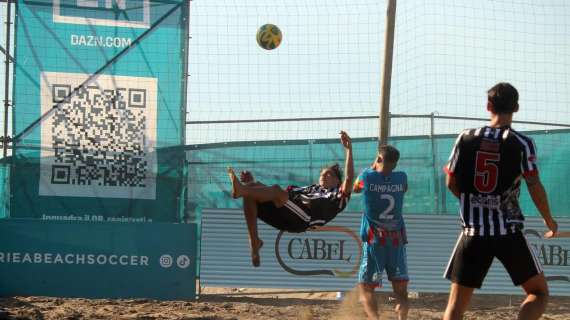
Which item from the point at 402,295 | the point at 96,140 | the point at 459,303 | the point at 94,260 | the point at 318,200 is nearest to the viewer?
the point at 459,303

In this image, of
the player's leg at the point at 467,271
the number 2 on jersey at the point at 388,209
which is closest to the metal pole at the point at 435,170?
the number 2 on jersey at the point at 388,209

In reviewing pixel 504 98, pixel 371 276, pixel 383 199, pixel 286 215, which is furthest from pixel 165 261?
pixel 504 98

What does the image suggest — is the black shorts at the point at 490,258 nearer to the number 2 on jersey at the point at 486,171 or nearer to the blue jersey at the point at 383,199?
the number 2 on jersey at the point at 486,171

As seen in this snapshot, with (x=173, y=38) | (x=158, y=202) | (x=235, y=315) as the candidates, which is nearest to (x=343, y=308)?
(x=235, y=315)

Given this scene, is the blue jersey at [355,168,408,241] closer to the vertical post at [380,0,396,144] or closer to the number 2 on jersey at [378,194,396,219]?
the number 2 on jersey at [378,194,396,219]

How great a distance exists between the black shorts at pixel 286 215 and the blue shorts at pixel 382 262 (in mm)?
922

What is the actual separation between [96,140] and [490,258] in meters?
6.63

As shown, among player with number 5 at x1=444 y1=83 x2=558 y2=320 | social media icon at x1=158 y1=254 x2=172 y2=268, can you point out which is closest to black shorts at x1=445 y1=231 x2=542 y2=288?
player with number 5 at x1=444 y1=83 x2=558 y2=320

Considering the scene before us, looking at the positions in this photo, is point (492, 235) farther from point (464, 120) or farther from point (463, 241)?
point (464, 120)

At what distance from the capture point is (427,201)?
1048 cm

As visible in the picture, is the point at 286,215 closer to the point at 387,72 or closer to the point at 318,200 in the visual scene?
the point at 318,200

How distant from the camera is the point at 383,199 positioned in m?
7.79

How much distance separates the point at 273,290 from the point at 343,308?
1.45m

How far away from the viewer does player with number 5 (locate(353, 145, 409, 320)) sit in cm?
780
